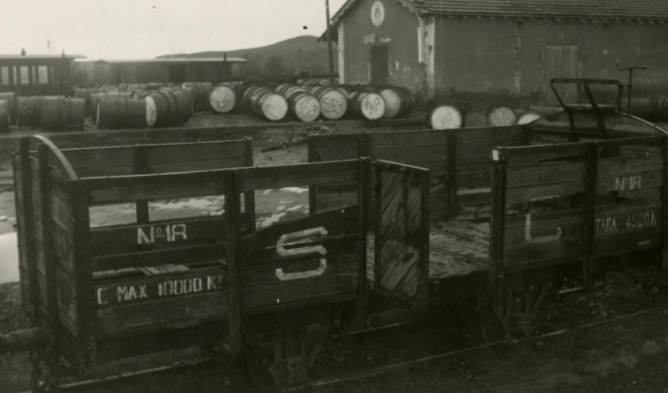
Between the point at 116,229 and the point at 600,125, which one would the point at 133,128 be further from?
the point at 116,229

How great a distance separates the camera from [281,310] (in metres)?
5.22

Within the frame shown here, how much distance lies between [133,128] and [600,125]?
14677 mm

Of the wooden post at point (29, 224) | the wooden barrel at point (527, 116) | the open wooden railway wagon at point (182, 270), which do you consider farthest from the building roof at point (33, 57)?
the wooden post at point (29, 224)

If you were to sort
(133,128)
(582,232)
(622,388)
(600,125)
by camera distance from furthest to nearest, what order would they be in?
1. (133,128)
2. (600,125)
3. (582,232)
4. (622,388)

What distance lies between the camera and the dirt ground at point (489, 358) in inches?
237

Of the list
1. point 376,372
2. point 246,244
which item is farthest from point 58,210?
point 376,372

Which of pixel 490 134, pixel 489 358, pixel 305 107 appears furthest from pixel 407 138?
pixel 305 107

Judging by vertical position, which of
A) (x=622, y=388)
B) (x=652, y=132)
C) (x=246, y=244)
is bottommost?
(x=622, y=388)

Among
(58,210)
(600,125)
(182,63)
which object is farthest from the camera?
(182,63)

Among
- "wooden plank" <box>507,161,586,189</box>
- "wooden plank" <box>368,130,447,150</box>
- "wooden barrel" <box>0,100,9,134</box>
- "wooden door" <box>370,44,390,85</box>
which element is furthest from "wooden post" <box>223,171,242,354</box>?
"wooden door" <box>370,44,390,85</box>

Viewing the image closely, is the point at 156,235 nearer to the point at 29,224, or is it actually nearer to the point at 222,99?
the point at 29,224

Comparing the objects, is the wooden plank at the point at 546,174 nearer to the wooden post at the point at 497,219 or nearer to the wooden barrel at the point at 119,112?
the wooden post at the point at 497,219

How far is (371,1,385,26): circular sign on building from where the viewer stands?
1070 inches

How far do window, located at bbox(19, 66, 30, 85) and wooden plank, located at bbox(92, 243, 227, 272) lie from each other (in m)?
32.3
